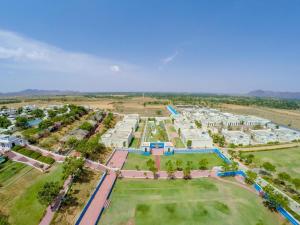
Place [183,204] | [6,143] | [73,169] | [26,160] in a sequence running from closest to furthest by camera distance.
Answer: [183,204]
[73,169]
[26,160]
[6,143]

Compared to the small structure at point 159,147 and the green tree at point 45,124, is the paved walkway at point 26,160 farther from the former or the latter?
the small structure at point 159,147

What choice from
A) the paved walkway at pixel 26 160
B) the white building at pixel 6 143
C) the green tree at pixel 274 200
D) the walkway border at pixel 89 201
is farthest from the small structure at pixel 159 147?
the white building at pixel 6 143

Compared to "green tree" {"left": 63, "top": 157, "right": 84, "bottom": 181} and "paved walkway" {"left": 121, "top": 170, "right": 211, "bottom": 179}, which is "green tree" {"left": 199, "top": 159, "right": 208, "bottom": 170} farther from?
"green tree" {"left": 63, "top": 157, "right": 84, "bottom": 181}

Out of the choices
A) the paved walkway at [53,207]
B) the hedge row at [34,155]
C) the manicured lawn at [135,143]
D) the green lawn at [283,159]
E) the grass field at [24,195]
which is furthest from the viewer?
the manicured lawn at [135,143]

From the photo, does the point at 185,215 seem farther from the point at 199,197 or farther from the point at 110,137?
the point at 110,137

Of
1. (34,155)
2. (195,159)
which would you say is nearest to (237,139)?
(195,159)

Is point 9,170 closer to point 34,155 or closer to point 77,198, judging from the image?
point 34,155
